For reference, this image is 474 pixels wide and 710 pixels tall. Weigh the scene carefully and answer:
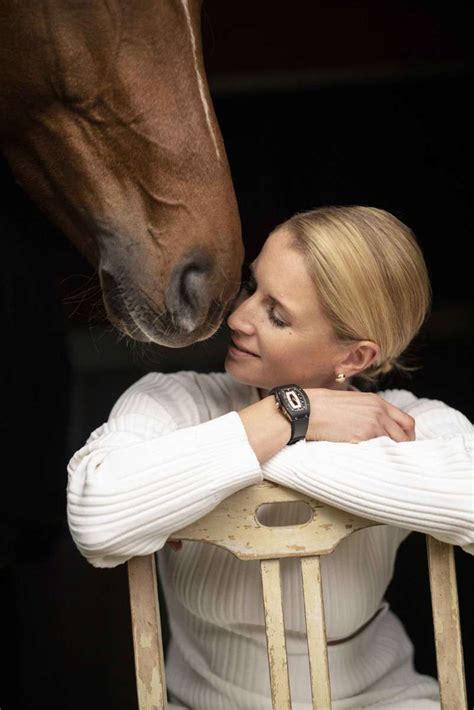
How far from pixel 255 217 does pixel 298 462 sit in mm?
786

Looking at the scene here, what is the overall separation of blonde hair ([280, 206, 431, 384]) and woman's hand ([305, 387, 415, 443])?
94 mm

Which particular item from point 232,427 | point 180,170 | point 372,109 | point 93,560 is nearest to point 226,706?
point 93,560

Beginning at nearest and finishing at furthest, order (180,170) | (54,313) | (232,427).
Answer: (232,427), (180,170), (54,313)

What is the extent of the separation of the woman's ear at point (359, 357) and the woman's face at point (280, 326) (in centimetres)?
1


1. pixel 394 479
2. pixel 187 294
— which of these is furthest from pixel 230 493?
pixel 187 294

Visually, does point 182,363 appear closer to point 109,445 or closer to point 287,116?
point 287,116

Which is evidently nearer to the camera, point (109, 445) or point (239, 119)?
point (109, 445)

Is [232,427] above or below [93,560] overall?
above

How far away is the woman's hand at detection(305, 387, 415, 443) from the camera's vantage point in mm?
1161

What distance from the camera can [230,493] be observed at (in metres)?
1.08

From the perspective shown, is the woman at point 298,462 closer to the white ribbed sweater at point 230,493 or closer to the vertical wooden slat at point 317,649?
the white ribbed sweater at point 230,493

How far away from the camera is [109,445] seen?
112 centimetres

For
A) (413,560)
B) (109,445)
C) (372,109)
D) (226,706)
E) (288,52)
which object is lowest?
(413,560)

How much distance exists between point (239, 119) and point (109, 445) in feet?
2.80
